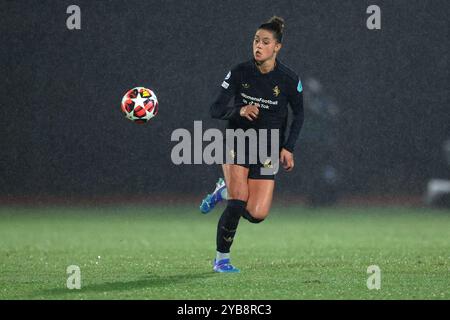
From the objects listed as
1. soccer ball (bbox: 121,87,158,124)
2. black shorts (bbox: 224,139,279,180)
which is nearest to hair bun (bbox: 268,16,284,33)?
black shorts (bbox: 224,139,279,180)

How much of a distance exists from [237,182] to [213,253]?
264 centimetres

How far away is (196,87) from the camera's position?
69.5 ft

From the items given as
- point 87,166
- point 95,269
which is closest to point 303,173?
point 87,166

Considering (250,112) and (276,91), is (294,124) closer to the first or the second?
(276,91)

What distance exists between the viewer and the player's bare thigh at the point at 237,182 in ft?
28.1

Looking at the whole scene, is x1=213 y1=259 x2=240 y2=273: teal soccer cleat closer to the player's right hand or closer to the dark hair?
the player's right hand

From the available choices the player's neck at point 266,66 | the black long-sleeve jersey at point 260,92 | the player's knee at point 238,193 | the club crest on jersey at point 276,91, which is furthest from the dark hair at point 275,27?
the player's knee at point 238,193

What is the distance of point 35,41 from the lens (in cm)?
2091

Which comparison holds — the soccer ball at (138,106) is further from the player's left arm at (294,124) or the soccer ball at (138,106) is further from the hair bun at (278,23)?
the hair bun at (278,23)

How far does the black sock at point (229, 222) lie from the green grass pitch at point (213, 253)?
1.07ft

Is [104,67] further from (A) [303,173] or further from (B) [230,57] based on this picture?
(A) [303,173]

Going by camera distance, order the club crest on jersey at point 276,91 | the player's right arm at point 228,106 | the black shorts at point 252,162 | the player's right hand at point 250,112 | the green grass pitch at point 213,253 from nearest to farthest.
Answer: the green grass pitch at point 213,253
the player's right hand at point 250,112
the player's right arm at point 228,106
the black shorts at point 252,162
the club crest on jersey at point 276,91

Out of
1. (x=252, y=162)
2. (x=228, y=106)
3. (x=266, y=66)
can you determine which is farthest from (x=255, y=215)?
(x=266, y=66)

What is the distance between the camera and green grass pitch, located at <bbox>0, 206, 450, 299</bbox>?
769cm
